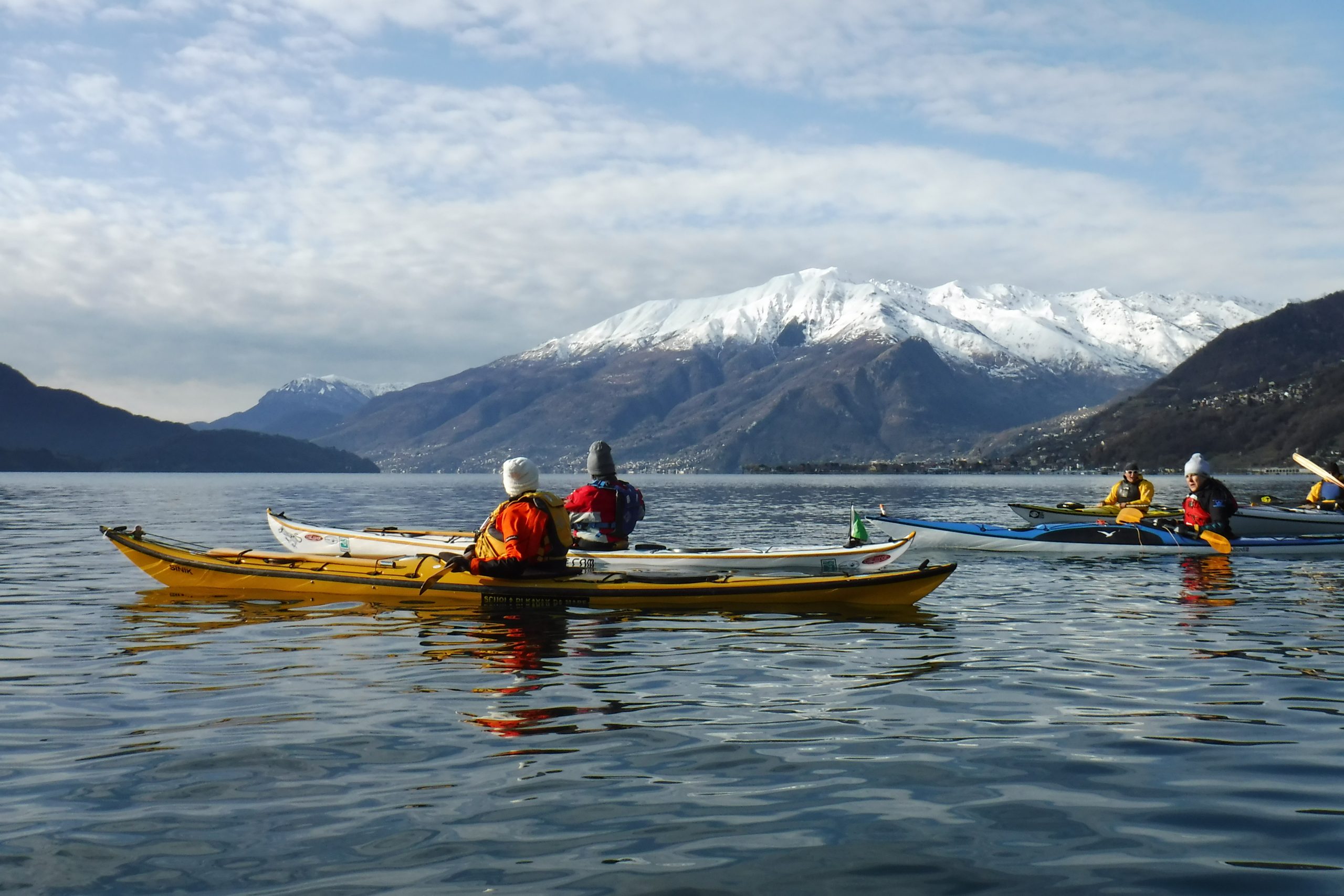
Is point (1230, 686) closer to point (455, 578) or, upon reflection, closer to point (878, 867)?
point (878, 867)

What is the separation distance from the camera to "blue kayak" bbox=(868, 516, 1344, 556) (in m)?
28.1

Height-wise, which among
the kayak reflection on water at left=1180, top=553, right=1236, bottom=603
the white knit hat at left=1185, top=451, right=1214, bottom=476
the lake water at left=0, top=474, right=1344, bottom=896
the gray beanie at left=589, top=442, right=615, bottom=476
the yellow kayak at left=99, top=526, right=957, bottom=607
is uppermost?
the gray beanie at left=589, top=442, right=615, bottom=476

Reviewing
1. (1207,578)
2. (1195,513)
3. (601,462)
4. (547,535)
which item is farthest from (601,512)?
(1195,513)

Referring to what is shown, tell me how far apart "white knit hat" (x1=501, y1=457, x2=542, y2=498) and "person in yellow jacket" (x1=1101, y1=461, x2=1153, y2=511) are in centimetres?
2235

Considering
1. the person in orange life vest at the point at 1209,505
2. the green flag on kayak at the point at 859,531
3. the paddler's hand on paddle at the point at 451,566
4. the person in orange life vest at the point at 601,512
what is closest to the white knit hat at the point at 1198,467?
the person in orange life vest at the point at 1209,505

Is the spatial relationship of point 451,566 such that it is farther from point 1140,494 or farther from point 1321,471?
point 1321,471

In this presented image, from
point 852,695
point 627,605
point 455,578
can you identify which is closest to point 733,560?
point 627,605

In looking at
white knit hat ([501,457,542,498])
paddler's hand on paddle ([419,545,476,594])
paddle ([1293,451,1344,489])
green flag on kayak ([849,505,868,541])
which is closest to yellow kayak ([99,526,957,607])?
paddler's hand on paddle ([419,545,476,594])

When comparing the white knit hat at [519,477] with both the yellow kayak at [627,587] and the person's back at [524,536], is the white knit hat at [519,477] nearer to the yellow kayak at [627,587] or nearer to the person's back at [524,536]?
the person's back at [524,536]

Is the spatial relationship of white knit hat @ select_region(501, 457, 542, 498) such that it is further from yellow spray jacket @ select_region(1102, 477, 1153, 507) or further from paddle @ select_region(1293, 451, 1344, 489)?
paddle @ select_region(1293, 451, 1344, 489)

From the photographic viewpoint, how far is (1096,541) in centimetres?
2864

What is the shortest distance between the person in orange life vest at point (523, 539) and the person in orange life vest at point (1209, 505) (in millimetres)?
18168

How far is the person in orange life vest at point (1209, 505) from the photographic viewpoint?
27.2 metres

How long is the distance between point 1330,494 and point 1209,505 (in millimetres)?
10079
